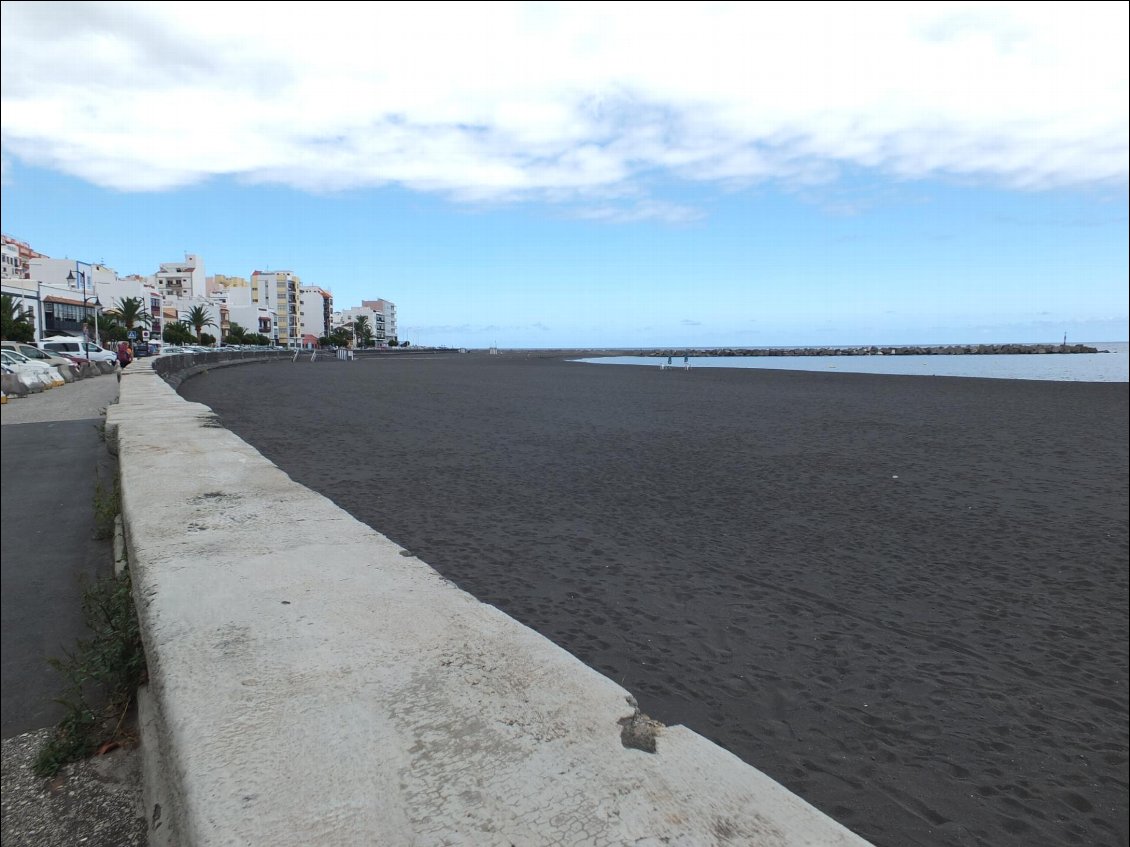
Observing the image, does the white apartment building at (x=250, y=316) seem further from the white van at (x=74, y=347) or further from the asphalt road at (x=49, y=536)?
the asphalt road at (x=49, y=536)

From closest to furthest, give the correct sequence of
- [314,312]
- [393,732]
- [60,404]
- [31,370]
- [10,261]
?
1. [393,732]
2. [60,404]
3. [31,370]
4. [10,261]
5. [314,312]

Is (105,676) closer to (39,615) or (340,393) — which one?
(39,615)

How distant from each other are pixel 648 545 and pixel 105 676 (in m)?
4.23

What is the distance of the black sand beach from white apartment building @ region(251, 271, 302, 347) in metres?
126

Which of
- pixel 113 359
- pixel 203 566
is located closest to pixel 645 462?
pixel 203 566

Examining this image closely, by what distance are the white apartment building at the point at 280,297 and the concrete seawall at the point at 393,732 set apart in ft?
435

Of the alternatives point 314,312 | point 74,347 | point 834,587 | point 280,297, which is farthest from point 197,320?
point 834,587

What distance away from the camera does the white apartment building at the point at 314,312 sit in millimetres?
139500

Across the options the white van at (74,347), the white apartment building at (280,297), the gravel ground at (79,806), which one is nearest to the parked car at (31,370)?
the white van at (74,347)

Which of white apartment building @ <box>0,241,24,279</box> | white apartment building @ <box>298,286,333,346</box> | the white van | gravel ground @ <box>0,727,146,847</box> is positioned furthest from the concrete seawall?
white apartment building @ <box>298,286,333,346</box>

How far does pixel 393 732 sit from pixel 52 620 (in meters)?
4.40

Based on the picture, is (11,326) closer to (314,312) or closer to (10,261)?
(10,261)

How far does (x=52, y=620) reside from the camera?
15.0 feet

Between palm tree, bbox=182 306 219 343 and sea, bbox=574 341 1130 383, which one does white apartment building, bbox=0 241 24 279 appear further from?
sea, bbox=574 341 1130 383
